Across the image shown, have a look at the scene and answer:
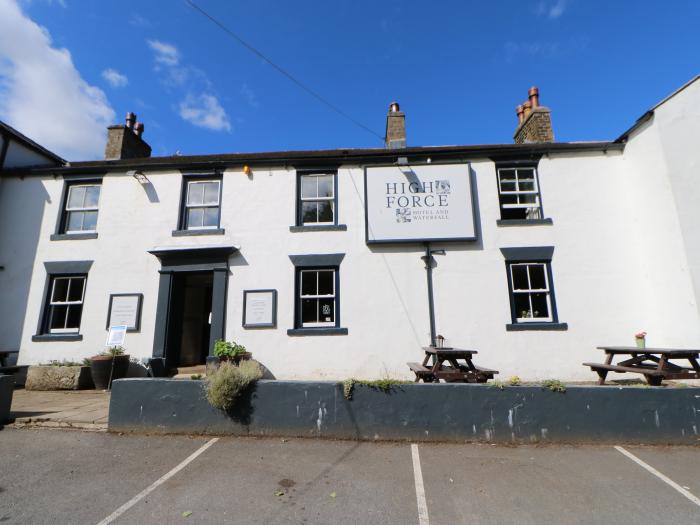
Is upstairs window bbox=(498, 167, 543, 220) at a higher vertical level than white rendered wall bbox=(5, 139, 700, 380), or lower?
higher

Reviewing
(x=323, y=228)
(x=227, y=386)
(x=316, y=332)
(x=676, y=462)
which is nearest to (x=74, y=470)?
(x=227, y=386)

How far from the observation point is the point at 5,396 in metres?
5.75

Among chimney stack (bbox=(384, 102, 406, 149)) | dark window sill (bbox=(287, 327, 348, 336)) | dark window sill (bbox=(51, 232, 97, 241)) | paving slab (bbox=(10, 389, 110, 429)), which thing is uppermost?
chimney stack (bbox=(384, 102, 406, 149))

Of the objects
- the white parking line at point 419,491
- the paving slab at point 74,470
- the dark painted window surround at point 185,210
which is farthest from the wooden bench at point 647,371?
the dark painted window surround at point 185,210

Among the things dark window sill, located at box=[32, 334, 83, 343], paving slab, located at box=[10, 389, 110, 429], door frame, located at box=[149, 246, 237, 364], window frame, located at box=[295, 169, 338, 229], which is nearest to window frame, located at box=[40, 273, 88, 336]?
dark window sill, located at box=[32, 334, 83, 343]

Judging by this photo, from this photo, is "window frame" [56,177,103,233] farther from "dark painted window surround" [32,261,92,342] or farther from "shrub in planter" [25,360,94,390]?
"shrub in planter" [25,360,94,390]

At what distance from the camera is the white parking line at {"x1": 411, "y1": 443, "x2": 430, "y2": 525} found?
325 cm

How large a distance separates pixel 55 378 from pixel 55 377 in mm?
24

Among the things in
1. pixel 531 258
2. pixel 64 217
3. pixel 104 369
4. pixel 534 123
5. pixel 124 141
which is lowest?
pixel 104 369

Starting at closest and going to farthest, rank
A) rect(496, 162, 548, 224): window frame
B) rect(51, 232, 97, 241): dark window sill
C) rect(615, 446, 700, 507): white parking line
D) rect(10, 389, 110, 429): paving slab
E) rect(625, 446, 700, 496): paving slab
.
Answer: rect(615, 446, 700, 507): white parking line → rect(625, 446, 700, 496): paving slab → rect(10, 389, 110, 429): paving slab → rect(496, 162, 548, 224): window frame → rect(51, 232, 97, 241): dark window sill

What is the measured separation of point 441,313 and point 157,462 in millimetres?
6640

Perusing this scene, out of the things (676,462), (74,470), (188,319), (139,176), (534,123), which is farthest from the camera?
(534,123)

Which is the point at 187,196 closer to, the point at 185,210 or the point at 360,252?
the point at 185,210

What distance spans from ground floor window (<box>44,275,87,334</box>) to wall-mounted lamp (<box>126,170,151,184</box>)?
307cm
